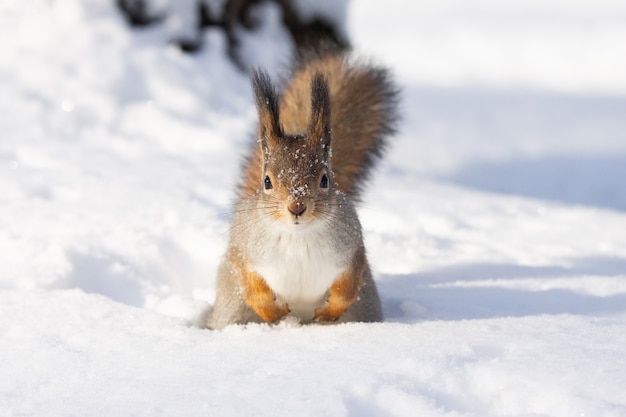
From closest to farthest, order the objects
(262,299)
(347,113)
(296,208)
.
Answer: (296,208)
(262,299)
(347,113)

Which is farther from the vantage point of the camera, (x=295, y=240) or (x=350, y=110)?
(x=350, y=110)

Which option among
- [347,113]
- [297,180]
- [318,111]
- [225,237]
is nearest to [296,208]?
[297,180]

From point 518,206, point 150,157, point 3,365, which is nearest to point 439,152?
point 518,206

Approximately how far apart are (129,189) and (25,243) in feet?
2.98

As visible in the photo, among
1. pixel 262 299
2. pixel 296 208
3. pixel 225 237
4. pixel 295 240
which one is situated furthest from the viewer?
pixel 225 237

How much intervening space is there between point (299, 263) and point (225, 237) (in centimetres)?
99

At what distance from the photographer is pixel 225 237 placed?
327 centimetres

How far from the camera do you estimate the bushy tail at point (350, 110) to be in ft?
9.67

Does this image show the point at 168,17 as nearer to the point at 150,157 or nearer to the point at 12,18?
the point at 12,18

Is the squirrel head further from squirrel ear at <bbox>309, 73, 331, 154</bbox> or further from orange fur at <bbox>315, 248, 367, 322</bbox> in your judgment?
orange fur at <bbox>315, 248, 367, 322</bbox>

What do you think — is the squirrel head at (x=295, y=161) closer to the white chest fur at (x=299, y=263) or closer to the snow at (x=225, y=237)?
the white chest fur at (x=299, y=263)

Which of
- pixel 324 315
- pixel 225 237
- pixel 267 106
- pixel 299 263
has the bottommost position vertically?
pixel 225 237

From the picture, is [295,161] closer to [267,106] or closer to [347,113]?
[267,106]

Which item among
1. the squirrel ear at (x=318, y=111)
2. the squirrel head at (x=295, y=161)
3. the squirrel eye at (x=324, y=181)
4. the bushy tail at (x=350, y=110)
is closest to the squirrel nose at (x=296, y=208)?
the squirrel head at (x=295, y=161)
